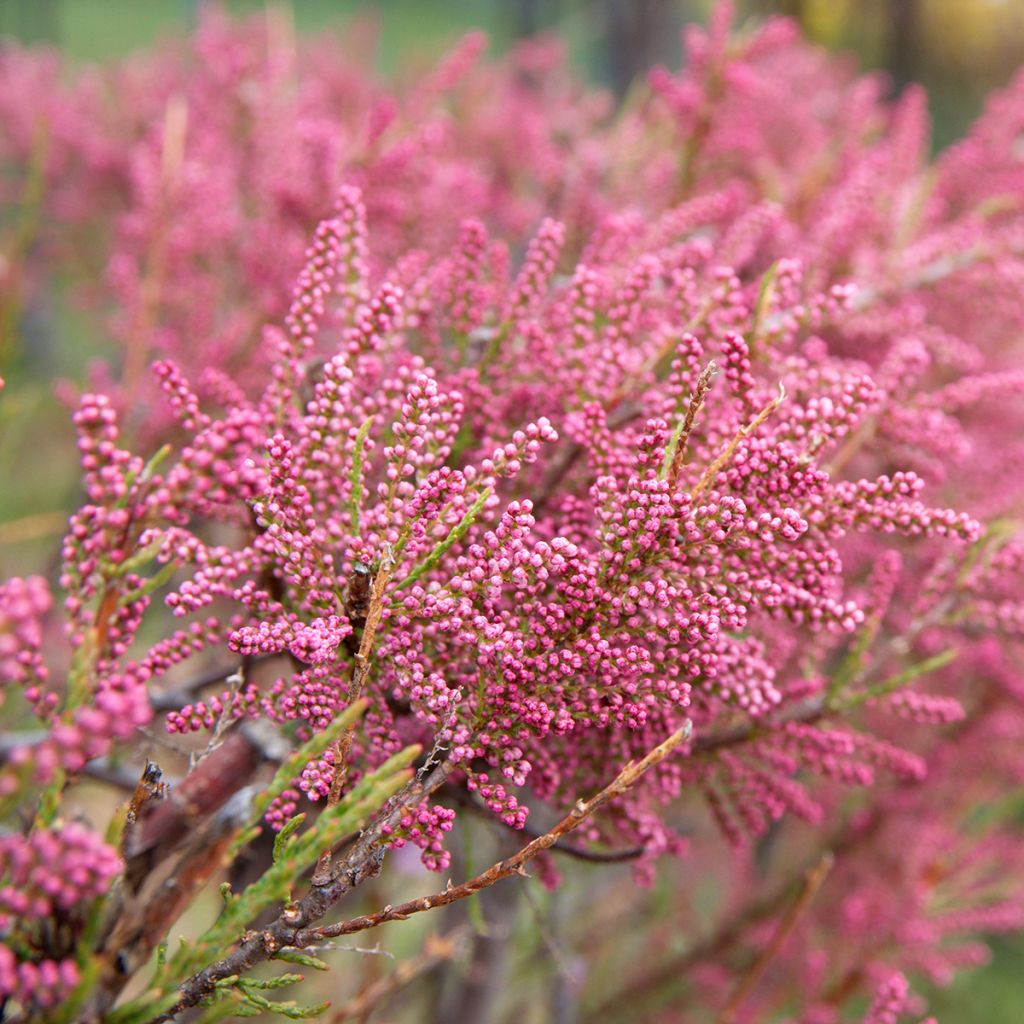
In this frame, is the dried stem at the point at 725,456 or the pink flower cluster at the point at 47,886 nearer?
the pink flower cluster at the point at 47,886

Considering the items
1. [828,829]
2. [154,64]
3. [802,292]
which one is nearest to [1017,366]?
[802,292]

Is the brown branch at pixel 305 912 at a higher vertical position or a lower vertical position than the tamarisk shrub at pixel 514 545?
lower

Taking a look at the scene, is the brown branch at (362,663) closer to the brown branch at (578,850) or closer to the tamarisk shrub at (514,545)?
the tamarisk shrub at (514,545)

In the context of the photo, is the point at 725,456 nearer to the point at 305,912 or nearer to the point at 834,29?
the point at 305,912

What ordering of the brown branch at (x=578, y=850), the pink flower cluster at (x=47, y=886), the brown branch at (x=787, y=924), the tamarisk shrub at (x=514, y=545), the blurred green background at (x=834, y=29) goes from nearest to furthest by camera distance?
1. the pink flower cluster at (x=47, y=886)
2. the tamarisk shrub at (x=514, y=545)
3. the brown branch at (x=578, y=850)
4. the brown branch at (x=787, y=924)
5. the blurred green background at (x=834, y=29)

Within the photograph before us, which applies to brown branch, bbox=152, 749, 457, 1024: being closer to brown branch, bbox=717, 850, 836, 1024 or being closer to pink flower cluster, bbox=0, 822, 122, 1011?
pink flower cluster, bbox=0, 822, 122, 1011

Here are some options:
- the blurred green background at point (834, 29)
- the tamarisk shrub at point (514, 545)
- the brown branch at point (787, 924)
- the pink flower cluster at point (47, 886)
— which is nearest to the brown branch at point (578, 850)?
the tamarisk shrub at point (514, 545)

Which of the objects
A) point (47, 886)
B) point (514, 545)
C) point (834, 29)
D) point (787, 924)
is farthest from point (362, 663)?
point (834, 29)

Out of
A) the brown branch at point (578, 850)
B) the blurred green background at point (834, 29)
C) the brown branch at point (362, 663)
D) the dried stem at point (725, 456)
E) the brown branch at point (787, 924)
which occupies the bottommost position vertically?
the brown branch at point (787, 924)

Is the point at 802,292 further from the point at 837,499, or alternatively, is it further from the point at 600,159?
the point at 837,499
